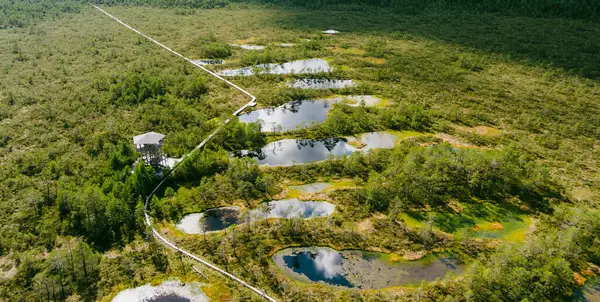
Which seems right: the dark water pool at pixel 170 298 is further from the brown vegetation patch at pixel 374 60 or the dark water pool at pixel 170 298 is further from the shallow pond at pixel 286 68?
the brown vegetation patch at pixel 374 60

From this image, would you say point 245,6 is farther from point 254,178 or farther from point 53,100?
point 254,178

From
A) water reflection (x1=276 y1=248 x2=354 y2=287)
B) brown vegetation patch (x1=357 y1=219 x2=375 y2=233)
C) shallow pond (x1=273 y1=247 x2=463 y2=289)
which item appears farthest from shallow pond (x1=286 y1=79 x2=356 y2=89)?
shallow pond (x1=273 y1=247 x2=463 y2=289)

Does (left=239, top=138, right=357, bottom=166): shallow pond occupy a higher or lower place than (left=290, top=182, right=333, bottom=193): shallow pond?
higher

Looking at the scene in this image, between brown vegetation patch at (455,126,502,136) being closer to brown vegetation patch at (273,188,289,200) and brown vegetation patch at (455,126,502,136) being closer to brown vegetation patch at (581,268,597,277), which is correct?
brown vegetation patch at (581,268,597,277)

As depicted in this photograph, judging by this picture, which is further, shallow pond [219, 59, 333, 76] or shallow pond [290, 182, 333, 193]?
shallow pond [219, 59, 333, 76]

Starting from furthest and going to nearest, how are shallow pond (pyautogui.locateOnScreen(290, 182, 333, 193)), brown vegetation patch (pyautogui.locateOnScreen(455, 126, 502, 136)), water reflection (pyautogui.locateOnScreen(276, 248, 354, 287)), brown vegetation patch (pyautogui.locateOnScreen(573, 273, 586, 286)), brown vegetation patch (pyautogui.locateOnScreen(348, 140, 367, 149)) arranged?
brown vegetation patch (pyautogui.locateOnScreen(455, 126, 502, 136))
brown vegetation patch (pyautogui.locateOnScreen(348, 140, 367, 149))
shallow pond (pyautogui.locateOnScreen(290, 182, 333, 193))
water reflection (pyautogui.locateOnScreen(276, 248, 354, 287))
brown vegetation patch (pyautogui.locateOnScreen(573, 273, 586, 286))

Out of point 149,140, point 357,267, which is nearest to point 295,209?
point 357,267

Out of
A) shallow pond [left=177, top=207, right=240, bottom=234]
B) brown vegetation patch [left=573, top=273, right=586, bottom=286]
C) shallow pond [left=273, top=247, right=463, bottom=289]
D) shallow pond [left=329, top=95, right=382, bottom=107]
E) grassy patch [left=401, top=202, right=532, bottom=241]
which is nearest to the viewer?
brown vegetation patch [left=573, top=273, right=586, bottom=286]

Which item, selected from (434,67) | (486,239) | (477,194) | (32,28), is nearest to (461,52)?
(434,67)
